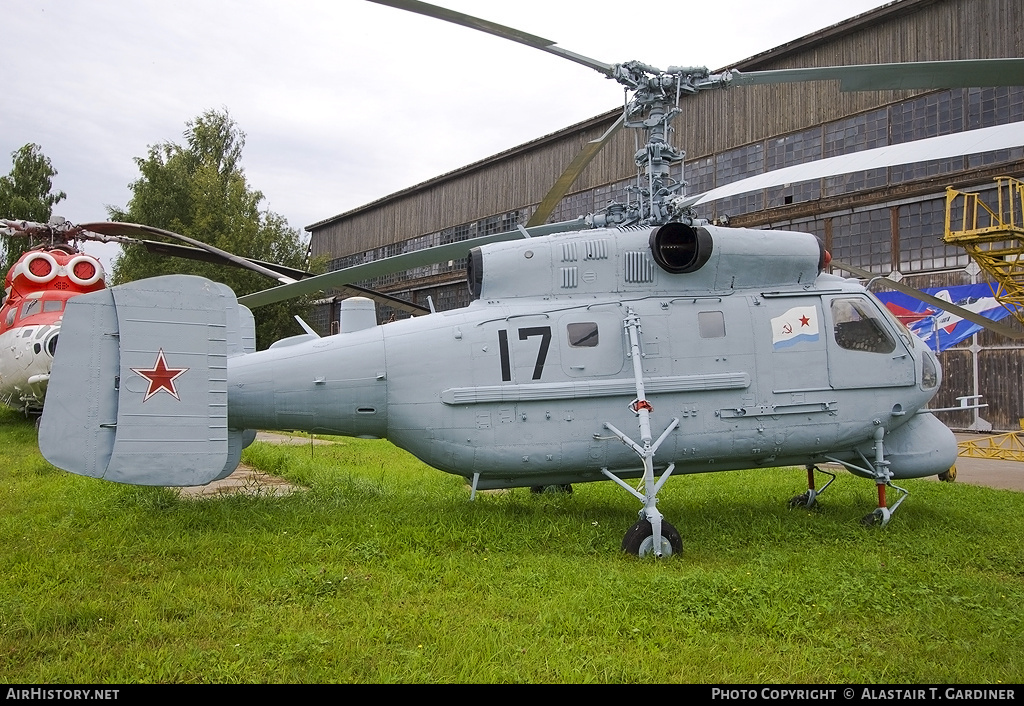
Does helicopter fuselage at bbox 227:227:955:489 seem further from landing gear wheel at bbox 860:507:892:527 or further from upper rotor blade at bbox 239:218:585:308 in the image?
landing gear wheel at bbox 860:507:892:527

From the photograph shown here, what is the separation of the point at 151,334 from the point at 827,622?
19.5 ft

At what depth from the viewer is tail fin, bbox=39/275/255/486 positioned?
5734 millimetres

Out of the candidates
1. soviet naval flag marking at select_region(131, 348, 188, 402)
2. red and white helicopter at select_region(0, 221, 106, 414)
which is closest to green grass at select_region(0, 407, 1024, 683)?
soviet naval flag marking at select_region(131, 348, 188, 402)

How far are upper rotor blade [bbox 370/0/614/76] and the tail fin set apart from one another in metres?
3.07

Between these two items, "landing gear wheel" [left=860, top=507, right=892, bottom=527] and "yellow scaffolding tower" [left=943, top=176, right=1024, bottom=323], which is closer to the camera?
"landing gear wheel" [left=860, top=507, right=892, bottom=527]

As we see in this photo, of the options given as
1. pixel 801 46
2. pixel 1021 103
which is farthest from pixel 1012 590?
pixel 801 46

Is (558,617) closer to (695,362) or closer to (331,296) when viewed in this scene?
(695,362)

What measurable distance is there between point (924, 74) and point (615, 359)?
3694 millimetres

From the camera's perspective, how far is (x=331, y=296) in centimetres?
3647

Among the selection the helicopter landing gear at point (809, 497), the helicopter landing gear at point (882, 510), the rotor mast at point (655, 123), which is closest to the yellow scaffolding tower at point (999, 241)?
the helicopter landing gear at point (809, 497)

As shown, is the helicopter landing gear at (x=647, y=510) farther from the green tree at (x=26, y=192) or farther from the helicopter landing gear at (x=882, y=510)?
the green tree at (x=26, y=192)

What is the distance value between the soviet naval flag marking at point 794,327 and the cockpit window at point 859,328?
30 centimetres

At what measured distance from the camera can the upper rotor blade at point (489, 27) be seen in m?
5.35

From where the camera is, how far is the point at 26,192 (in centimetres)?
3825
